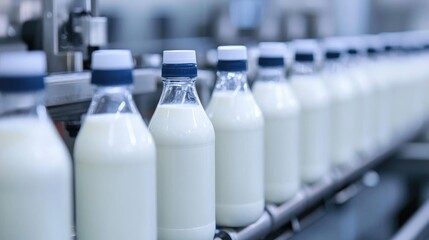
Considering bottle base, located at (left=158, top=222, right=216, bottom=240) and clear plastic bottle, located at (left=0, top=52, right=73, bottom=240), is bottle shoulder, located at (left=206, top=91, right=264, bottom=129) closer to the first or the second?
bottle base, located at (left=158, top=222, right=216, bottom=240)

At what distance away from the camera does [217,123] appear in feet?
2.47

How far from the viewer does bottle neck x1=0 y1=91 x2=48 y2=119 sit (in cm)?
49

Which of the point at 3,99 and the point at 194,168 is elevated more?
the point at 3,99

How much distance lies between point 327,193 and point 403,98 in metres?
0.72

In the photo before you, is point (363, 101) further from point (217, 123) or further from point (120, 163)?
point (120, 163)

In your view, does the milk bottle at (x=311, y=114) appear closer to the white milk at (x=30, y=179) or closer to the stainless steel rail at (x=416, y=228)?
the stainless steel rail at (x=416, y=228)

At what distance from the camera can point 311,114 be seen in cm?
101

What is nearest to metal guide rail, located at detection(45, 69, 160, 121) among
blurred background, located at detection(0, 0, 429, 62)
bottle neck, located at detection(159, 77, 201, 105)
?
bottle neck, located at detection(159, 77, 201, 105)

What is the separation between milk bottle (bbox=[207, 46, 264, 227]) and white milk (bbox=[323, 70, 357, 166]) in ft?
1.27

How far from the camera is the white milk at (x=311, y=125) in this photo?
1.00 meters

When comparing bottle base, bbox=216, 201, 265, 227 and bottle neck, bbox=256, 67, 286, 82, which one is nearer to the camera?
bottle base, bbox=216, 201, 265, 227

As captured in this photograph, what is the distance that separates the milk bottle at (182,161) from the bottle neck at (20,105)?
7.0 inches

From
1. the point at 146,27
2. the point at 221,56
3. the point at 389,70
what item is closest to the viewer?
the point at 221,56

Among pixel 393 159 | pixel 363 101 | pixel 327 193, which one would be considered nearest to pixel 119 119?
pixel 327 193
